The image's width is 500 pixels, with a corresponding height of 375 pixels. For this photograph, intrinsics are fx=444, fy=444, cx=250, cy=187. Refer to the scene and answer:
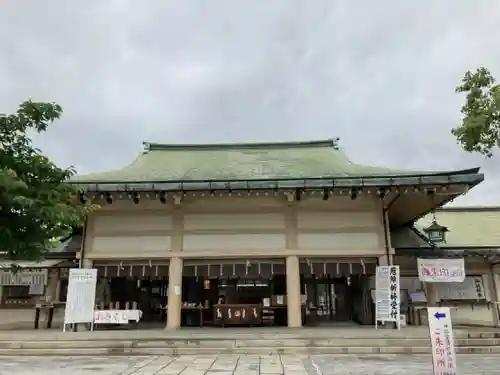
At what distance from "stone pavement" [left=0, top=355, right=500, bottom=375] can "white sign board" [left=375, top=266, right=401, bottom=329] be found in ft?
8.21

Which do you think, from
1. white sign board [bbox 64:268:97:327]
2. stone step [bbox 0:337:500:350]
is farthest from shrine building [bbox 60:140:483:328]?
stone step [bbox 0:337:500:350]

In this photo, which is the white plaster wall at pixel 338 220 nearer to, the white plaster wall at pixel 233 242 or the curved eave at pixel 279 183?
the white plaster wall at pixel 233 242

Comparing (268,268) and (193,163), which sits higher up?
(193,163)

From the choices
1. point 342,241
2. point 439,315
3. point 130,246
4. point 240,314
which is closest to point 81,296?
point 130,246

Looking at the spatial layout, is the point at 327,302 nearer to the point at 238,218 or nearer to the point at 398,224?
the point at 398,224

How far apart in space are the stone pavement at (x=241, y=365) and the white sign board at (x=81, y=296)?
240 centimetres

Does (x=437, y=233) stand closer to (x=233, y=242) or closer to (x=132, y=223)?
(x=233, y=242)

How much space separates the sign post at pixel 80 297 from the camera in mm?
11664

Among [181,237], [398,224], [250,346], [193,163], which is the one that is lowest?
[250,346]

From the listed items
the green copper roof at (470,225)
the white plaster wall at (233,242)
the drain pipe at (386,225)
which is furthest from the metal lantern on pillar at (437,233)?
the white plaster wall at (233,242)

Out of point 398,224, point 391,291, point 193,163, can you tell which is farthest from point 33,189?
point 398,224

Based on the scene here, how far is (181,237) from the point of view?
1268cm

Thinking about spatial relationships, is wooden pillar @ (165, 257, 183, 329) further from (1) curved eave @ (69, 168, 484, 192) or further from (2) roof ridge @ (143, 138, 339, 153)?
(2) roof ridge @ (143, 138, 339, 153)

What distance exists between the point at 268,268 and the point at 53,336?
5804 millimetres
